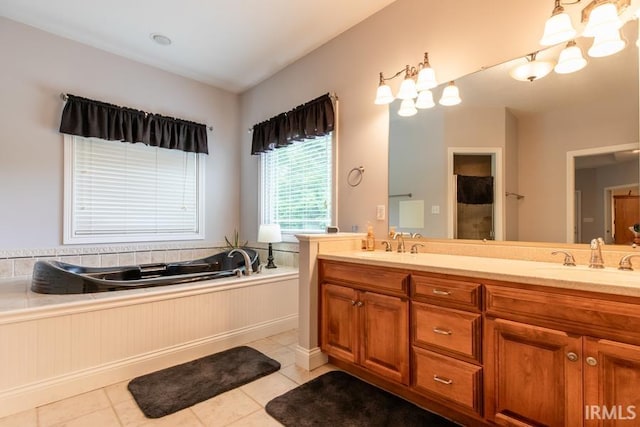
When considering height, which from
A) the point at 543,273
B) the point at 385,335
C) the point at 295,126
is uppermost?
the point at 295,126

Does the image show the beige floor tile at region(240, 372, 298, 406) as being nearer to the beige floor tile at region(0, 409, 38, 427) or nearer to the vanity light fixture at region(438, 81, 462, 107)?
the beige floor tile at region(0, 409, 38, 427)

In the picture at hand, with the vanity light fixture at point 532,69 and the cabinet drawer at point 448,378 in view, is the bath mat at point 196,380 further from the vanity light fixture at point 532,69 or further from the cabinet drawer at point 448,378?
the vanity light fixture at point 532,69

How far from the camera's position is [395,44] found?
244 centimetres

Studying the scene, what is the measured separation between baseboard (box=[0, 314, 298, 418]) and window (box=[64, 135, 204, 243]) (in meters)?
1.52

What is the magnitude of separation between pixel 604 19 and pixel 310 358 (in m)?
2.47

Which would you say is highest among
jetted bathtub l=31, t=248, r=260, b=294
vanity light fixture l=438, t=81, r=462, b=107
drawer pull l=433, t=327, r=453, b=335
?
vanity light fixture l=438, t=81, r=462, b=107

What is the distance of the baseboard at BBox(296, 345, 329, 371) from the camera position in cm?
221

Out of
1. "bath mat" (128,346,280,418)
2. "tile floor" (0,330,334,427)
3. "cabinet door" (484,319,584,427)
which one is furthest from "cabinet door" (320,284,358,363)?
"cabinet door" (484,319,584,427)

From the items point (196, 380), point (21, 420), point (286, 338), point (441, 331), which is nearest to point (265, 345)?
point (286, 338)

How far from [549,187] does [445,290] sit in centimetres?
86

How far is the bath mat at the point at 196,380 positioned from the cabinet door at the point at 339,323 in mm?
440

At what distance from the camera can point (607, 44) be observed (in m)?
1.54

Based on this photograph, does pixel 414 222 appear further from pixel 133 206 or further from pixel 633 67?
pixel 133 206

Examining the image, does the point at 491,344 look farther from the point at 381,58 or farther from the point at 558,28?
the point at 381,58
